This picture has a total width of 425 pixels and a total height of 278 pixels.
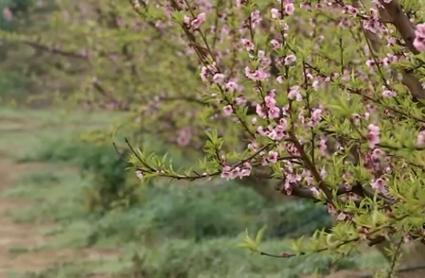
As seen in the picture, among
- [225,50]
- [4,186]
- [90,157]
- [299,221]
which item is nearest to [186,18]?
[225,50]

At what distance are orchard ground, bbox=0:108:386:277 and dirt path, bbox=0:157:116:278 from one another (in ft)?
0.04

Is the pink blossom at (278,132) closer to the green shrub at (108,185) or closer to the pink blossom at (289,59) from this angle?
the pink blossom at (289,59)

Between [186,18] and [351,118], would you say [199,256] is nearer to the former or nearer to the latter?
[186,18]

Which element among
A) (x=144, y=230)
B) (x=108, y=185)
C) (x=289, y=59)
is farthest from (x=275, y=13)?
(x=108, y=185)

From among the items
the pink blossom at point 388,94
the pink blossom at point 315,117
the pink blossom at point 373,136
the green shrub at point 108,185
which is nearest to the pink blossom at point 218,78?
the pink blossom at point 315,117

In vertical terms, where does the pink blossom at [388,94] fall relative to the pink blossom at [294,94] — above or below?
below

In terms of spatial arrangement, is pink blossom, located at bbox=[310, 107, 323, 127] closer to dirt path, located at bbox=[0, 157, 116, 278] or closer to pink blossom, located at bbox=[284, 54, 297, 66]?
pink blossom, located at bbox=[284, 54, 297, 66]

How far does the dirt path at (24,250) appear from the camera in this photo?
10914 mm

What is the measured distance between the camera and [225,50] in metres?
7.77

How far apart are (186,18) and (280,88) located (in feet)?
2.07

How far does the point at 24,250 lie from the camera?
11711 mm

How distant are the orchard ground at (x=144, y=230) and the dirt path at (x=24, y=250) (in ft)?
0.04

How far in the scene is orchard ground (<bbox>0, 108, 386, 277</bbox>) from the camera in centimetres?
964

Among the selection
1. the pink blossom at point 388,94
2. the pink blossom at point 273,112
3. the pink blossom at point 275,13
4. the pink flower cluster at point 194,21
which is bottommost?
the pink blossom at point 388,94
